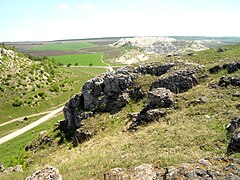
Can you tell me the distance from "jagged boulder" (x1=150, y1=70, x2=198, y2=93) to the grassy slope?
3.86 ft

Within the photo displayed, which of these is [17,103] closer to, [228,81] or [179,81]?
[179,81]

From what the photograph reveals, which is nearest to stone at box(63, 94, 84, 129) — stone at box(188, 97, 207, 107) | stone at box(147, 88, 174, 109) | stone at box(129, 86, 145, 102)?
stone at box(129, 86, 145, 102)

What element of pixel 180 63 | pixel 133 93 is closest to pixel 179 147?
pixel 133 93

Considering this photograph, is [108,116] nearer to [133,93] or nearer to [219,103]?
[133,93]

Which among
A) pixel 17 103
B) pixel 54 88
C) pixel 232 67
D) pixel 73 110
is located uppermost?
pixel 232 67

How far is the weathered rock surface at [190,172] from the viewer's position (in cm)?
927

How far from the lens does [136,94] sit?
32438 mm

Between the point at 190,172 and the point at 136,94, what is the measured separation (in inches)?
904

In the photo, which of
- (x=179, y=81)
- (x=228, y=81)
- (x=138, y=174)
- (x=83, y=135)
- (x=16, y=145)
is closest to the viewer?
(x=138, y=174)

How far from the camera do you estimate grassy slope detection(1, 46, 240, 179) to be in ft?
44.9

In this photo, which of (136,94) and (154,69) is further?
(154,69)

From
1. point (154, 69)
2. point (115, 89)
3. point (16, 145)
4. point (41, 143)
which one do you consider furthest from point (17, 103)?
point (154, 69)

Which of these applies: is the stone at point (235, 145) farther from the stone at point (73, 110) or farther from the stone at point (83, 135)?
the stone at point (73, 110)

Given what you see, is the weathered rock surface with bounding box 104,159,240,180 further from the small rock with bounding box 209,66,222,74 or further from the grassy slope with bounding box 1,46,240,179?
the small rock with bounding box 209,66,222,74
